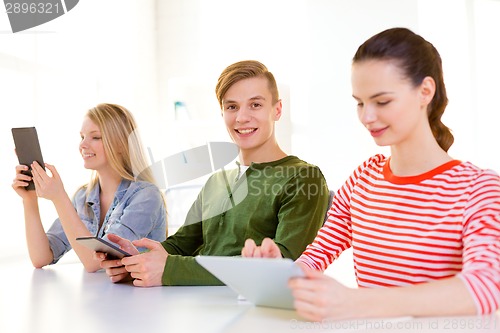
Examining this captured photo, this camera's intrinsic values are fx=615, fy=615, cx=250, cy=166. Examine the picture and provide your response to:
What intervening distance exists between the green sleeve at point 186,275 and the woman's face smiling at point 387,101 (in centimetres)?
52

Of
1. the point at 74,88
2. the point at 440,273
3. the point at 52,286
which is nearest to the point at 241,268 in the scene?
the point at 440,273

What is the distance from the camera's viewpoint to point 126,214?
1.75m

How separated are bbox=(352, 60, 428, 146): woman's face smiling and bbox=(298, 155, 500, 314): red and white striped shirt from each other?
9cm

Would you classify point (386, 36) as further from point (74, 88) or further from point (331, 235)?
point (74, 88)

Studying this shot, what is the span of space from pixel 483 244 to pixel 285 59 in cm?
369

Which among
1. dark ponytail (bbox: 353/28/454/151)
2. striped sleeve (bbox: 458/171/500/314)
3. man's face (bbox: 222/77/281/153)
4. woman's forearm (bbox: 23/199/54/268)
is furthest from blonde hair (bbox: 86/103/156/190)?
striped sleeve (bbox: 458/171/500/314)

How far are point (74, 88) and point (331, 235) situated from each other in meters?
2.15

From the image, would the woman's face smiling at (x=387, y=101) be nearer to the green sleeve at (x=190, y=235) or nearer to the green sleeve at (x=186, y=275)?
the green sleeve at (x=186, y=275)

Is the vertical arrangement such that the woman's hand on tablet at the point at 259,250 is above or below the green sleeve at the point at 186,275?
above

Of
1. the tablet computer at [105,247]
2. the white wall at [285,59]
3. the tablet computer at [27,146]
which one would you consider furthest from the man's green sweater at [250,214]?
the white wall at [285,59]

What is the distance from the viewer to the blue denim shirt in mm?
1743

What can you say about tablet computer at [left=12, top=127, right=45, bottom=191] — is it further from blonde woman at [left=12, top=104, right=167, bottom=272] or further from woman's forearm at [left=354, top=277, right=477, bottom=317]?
woman's forearm at [left=354, top=277, right=477, bottom=317]

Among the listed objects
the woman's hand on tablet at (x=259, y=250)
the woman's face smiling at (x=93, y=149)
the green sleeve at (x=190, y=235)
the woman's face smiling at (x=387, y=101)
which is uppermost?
the woman's face smiling at (x=387, y=101)

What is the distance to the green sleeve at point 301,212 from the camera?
133cm
